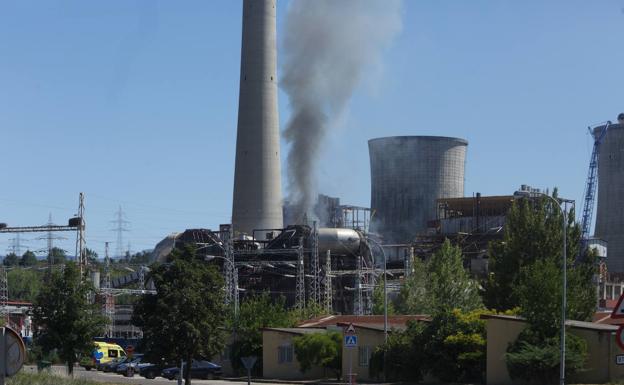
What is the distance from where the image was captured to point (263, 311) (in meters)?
65.3

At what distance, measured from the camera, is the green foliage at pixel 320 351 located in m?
54.6

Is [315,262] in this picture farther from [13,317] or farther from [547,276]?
[547,276]

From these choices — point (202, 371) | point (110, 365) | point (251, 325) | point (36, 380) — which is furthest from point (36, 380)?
point (110, 365)

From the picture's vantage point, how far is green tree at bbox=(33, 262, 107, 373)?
4722 cm

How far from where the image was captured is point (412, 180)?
479ft

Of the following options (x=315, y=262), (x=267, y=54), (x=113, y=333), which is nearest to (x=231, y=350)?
(x=315, y=262)

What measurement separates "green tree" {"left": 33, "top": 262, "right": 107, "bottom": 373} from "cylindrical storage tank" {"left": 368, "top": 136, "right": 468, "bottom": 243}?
99490 mm

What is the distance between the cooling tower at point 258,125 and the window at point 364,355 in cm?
5674

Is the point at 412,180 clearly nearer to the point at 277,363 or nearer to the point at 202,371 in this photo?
the point at 202,371

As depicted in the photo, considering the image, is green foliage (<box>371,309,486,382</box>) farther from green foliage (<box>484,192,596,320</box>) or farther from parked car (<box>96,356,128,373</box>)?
parked car (<box>96,356,128,373</box>)

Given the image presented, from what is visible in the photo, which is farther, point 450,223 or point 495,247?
point 450,223

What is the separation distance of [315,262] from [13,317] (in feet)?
118

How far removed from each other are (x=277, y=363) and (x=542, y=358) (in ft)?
66.3

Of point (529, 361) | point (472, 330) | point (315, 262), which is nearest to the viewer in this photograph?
point (529, 361)
